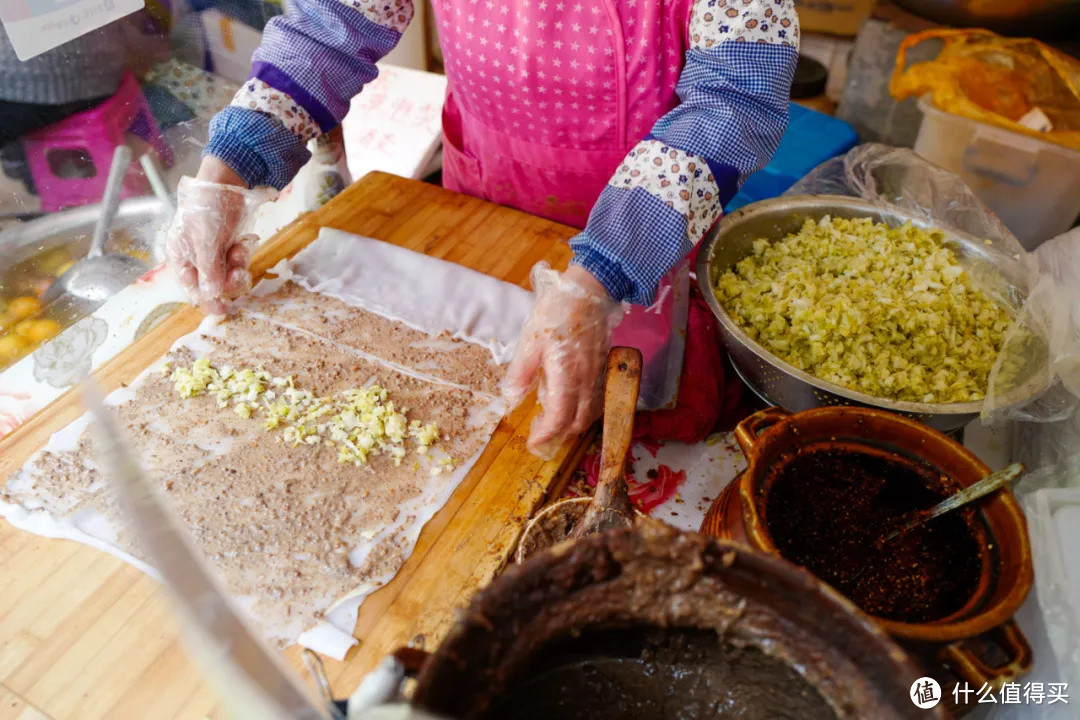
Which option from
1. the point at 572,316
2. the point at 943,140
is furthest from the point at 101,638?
the point at 943,140

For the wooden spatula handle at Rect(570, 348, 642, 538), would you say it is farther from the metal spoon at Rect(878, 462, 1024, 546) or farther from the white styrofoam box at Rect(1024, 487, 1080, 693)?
the white styrofoam box at Rect(1024, 487, 1080, 693)

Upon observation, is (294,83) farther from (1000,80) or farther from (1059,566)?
(1000,80)

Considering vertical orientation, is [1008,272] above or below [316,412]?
above

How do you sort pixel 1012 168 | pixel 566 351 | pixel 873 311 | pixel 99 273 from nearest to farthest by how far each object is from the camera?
pixel 566 351
pixel 873 311
pixel 99 273
pixel 1012 168

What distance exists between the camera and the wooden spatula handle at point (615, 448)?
35.1 inches

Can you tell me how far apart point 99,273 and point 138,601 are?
0.93 metres

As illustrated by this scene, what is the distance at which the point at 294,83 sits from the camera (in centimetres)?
139

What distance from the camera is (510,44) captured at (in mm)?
1299

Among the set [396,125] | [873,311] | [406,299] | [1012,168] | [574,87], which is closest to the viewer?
[873,311]

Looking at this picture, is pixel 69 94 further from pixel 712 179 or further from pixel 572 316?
pixel 712 179

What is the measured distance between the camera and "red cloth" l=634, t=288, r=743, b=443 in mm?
1227

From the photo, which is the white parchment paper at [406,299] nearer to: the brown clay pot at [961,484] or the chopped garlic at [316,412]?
the chopped garlic at [316,412]

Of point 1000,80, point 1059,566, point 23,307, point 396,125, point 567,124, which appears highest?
point 567,124

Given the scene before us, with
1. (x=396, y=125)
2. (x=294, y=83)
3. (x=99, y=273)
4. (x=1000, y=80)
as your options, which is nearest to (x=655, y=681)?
(x=294, y=83)
